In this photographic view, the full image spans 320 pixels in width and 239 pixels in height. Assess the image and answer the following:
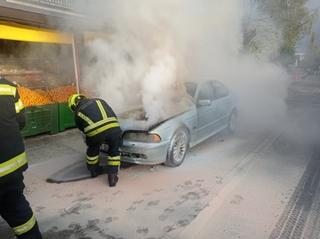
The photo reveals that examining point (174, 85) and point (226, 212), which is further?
point (174, 85)

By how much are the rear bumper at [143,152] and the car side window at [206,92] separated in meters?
1.70

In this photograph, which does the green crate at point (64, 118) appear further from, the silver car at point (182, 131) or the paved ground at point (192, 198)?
the silver car at point (182, 131)

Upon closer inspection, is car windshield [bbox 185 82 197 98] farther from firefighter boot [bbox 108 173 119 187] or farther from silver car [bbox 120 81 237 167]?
firefighter boot [bbox 108 173 119 187]

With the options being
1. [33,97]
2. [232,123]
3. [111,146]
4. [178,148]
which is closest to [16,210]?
[111,146]

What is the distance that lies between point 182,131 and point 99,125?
66.2 inches

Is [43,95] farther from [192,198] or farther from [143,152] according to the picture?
[192,198]

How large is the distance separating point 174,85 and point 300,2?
8.13 meters

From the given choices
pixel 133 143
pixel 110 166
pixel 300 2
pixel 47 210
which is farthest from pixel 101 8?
pixel 300 2

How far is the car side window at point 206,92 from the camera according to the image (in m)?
6.46

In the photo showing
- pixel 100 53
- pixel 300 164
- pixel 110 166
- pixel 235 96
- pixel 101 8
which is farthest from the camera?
pixel 235 96

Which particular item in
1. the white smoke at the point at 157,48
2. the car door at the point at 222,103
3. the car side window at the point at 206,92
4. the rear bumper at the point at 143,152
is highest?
the white smoke at the point at 157,48

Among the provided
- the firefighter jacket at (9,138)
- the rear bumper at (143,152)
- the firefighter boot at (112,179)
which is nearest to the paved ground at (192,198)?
the firefighter boot at (112,179)

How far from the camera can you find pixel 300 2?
455 inches

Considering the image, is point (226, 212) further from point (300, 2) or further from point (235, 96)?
point (300, 2)
